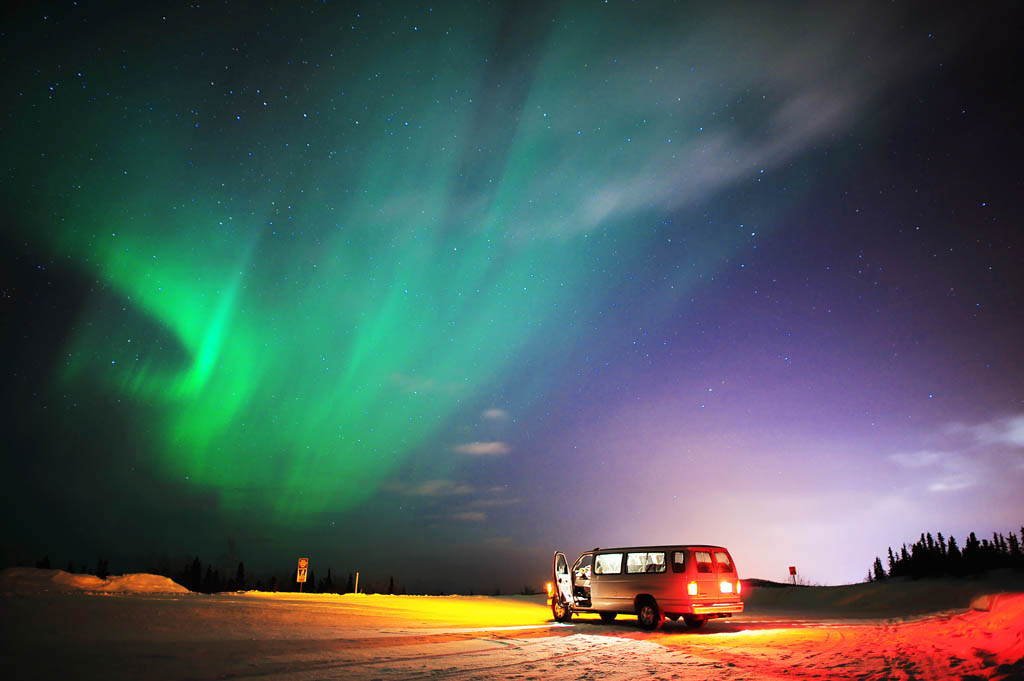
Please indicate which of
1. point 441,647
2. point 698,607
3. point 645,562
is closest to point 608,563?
point 645,562

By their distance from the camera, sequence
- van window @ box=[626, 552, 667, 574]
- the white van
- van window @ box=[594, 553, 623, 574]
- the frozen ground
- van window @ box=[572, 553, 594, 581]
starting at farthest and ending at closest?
van window @ box=[572, 553, 594, 581] → van window @ box=[594, 553, 623, 574] → van window @ box=[626, 552, 667, 574] → the white van → the frozen ground

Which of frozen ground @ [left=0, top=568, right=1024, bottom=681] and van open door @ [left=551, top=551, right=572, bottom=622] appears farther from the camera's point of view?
van open door @ [left=551, top=551, right=572, bottom=622]

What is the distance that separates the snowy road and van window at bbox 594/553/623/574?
1900mm

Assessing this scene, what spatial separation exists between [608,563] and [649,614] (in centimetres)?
241

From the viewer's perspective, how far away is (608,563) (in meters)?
20.1

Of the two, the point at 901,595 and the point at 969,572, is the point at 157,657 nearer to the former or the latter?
the point at 901,595

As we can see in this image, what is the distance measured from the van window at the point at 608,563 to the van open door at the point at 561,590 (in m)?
1.15

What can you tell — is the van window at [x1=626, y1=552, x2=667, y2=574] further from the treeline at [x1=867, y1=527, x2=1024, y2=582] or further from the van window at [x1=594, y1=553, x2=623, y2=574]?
the treeline at [x1=867, y1=527, x2=1024, y2=582]

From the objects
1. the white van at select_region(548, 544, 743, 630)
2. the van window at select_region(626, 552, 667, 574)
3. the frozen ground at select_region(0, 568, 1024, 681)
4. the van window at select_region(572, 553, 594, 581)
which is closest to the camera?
the frozen ground at select_region(0, 568, 1024, 681)

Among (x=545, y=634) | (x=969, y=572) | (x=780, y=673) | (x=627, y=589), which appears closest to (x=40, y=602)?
(x=545, y=634)

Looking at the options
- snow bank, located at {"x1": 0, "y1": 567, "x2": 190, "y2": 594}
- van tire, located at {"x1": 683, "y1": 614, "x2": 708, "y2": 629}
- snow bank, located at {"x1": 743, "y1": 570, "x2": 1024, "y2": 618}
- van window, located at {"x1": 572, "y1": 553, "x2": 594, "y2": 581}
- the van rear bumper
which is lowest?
snow bank, located at {"x1": 743, "y1": 570, "x2": 1024, "y2": 618}

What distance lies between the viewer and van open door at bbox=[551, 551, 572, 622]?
20.8 meters

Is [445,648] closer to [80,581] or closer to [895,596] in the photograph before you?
[80,581]

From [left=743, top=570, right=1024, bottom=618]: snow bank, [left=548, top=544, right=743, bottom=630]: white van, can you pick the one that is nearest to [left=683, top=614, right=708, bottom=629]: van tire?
[left=548, top=544, right=743, bottom=630]: white van
